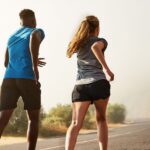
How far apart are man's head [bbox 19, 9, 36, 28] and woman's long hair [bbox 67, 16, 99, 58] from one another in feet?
1.72

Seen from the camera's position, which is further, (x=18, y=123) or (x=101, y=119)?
(x=18, y=123)

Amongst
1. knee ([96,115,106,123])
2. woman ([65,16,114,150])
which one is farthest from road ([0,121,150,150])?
woman ([65,16,114,150])

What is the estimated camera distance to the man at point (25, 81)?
647cm

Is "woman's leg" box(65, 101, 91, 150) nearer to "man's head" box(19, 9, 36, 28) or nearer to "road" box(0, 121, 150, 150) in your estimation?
"man's head" box(19, 9, 36, 28)

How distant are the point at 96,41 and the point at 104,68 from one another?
1.17 feet

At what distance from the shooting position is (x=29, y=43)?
6.48 metres

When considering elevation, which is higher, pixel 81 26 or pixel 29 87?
pixel 81 26

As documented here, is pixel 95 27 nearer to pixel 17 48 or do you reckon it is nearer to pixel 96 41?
pixel 96 41

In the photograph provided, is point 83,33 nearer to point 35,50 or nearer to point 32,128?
point 35,50

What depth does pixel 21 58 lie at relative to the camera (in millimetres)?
6531

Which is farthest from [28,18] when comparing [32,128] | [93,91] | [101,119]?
[101,119]

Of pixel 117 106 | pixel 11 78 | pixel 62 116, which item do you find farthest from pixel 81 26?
pixel 117 106

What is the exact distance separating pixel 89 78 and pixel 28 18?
3.35 ft

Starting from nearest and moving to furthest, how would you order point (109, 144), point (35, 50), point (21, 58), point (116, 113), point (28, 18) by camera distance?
point (35, 50) → point (21, 58) → point (28, 18) → point (109, 144) → point (116, 113)
